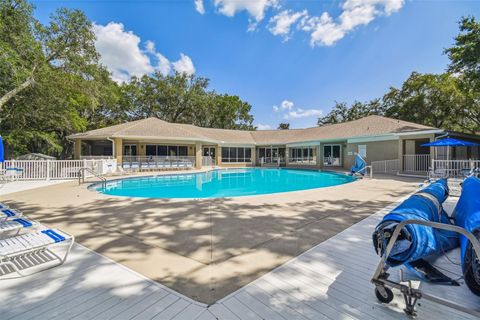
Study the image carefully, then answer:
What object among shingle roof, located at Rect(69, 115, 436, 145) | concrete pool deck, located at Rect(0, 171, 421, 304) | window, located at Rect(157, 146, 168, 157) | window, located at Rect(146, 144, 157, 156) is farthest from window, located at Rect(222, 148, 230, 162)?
concrete pool deck, located at Rect(0, 171, 421, 304)

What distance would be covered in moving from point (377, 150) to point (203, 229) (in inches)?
710

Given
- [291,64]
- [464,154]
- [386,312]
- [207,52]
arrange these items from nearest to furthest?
1. [386,312]
2. [464,154]
3. [291,64]
4. [207,52]

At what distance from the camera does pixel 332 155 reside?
75.4ft

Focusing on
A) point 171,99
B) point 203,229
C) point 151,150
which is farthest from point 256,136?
point 203,229

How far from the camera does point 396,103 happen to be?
27703mm

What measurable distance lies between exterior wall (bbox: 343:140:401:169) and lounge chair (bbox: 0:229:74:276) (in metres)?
19.0

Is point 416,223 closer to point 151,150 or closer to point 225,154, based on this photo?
point 151,150

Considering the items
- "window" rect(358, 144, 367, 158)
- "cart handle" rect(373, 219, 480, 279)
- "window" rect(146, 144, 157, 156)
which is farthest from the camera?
"window" rect(146, 144, 157, 156)

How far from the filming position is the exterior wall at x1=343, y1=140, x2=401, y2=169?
56.3 feet

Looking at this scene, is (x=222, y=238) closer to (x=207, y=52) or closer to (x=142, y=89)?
(x=207, y=52)

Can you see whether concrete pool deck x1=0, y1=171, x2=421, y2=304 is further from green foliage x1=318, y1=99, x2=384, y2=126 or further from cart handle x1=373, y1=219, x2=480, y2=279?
green foliage x1=318, y1=99, x2=384, y2=126

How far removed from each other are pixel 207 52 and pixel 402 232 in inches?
970

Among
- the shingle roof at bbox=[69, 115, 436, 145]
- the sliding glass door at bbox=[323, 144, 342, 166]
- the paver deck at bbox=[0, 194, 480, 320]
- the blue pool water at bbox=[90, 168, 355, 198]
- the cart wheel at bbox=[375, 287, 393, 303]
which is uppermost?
the shingle roof at bbox=[69, 115, 436, 145]

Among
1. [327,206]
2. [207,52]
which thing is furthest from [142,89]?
[327,206]
